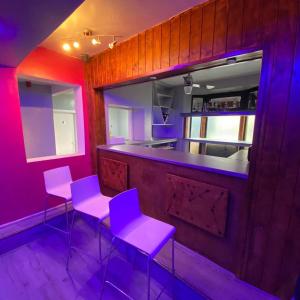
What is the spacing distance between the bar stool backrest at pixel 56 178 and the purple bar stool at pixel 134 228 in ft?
3.83

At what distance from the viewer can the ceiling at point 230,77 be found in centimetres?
340

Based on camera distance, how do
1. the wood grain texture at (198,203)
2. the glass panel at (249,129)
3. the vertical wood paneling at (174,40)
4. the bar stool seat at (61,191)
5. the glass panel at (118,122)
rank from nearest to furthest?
Answer: the wood grain texture at (198,203) → the vertical wood paneling at (174,40) → the bar stool seat at (61,191) → the glass panel at (249,129) → the glass panel at (118,122)

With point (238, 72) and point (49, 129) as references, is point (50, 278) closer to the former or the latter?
point (49, 129)

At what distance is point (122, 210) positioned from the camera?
123 centimetres

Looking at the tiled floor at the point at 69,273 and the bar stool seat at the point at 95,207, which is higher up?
the bar stool seat at the point at 95,207

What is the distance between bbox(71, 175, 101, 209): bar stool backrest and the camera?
153cm

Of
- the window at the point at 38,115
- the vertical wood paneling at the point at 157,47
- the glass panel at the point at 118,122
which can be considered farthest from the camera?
the glass panel at the point at 118,122

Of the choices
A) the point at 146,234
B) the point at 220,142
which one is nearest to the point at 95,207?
the point at 146,234

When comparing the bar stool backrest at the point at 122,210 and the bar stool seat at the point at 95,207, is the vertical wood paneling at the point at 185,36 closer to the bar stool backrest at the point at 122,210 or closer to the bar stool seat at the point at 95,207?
the bar stool backrest at the point at 122,210

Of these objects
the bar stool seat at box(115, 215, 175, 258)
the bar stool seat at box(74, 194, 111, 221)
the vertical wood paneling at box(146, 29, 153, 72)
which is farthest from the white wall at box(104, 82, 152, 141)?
the bar stool seat at box(115, 215, 175, 258)

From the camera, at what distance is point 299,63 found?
0.96 m

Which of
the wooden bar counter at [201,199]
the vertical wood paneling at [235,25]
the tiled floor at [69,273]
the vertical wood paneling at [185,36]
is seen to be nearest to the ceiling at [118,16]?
the vertical wood paneling at [185,36]

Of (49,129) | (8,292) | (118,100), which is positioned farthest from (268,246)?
(49,129)

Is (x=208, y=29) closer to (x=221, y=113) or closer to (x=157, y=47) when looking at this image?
(x=157, y=47)
